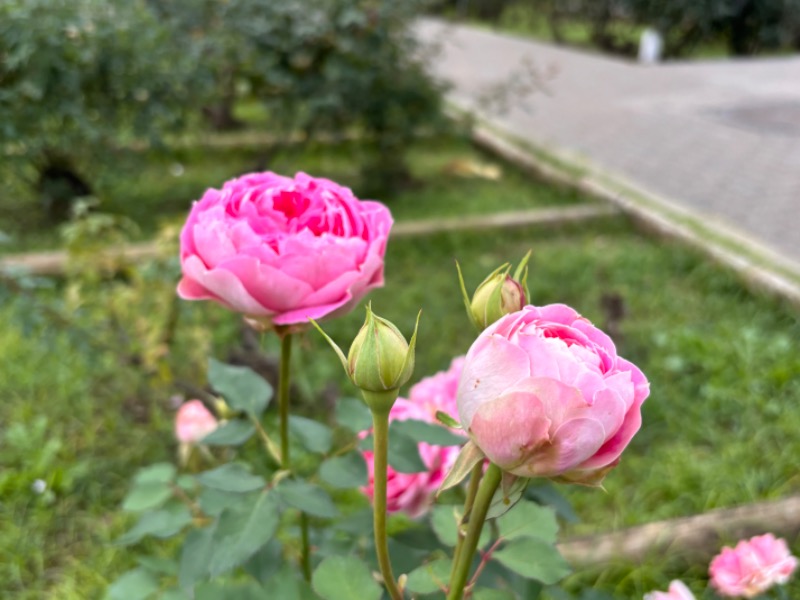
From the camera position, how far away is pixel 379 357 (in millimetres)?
480

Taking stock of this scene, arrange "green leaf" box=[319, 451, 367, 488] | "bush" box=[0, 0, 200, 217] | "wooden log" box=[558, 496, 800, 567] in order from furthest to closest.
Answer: "bush" box=[0, 0, 200, 217] → "wooden log" box=[558, 496, 800, 567] → "green leaf" box=[319, 451, 367, 488]

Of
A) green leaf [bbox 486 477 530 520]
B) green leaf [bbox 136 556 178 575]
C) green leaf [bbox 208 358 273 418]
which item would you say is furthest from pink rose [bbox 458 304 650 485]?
green leaf [bbox 136 556 178 575]

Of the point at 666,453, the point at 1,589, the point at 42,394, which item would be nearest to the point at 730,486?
the point at 666,453

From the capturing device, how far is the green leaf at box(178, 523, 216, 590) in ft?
2.48

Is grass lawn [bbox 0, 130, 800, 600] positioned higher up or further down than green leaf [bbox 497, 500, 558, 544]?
further down

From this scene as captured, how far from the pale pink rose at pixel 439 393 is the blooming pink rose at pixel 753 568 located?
1.46 feet

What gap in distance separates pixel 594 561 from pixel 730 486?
55cm

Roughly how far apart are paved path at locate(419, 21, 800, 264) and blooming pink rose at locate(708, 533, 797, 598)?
103 inches

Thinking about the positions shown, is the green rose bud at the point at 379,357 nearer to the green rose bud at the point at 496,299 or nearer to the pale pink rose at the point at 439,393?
the green rose bud at the point at 496,299

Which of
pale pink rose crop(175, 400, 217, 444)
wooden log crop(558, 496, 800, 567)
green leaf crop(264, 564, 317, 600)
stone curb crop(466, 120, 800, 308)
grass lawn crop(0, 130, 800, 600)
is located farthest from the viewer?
stone curb crop(466, 120, 800, 308)

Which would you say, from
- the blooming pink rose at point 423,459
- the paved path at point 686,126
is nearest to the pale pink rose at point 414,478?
the blooming pink rose at point 423,459

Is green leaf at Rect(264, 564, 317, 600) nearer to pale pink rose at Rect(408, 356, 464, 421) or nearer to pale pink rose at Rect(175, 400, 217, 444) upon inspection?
pale pink rose at Rect(408, 356, 464, 421)

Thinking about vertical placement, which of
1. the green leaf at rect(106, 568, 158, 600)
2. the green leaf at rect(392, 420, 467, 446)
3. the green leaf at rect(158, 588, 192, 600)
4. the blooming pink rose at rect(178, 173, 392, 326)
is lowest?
the green leaf at rect(106, 568, 158, 600)

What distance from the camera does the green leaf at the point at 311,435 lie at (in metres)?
0.86
